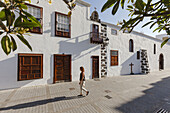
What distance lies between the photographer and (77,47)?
8.00 meters

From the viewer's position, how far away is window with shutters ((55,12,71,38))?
7.02 metres

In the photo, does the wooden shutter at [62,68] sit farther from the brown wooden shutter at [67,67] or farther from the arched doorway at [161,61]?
the arched doorway at [161,61]

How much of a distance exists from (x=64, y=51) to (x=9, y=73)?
420 cm

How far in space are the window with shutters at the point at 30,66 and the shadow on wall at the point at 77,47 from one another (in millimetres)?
2020

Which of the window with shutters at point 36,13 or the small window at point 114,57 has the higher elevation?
the window with shutters at point 36,13

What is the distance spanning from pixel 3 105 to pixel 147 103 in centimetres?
703

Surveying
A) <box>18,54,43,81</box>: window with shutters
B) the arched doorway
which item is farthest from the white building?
the arched doorway

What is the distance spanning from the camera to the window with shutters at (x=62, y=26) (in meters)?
Answer: 7.02

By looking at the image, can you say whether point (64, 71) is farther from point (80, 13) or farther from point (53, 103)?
point (80, 13)

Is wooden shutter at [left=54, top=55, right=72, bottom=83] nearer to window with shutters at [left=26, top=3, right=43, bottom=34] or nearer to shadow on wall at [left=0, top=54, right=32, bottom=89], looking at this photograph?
window with shutters at [left=26, top=3, right=43, bottom=34]

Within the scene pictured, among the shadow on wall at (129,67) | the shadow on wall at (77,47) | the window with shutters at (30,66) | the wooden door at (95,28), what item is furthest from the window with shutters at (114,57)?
the window with shutters at (30,66)

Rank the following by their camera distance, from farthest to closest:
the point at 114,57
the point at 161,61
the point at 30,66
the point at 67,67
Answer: the point at 161,61, the point at 114,57, the point at 67,67, the point at 30,66

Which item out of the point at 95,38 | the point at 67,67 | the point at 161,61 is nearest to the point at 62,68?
the point at 67,67

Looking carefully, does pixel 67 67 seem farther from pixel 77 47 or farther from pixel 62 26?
pixel 62 26
